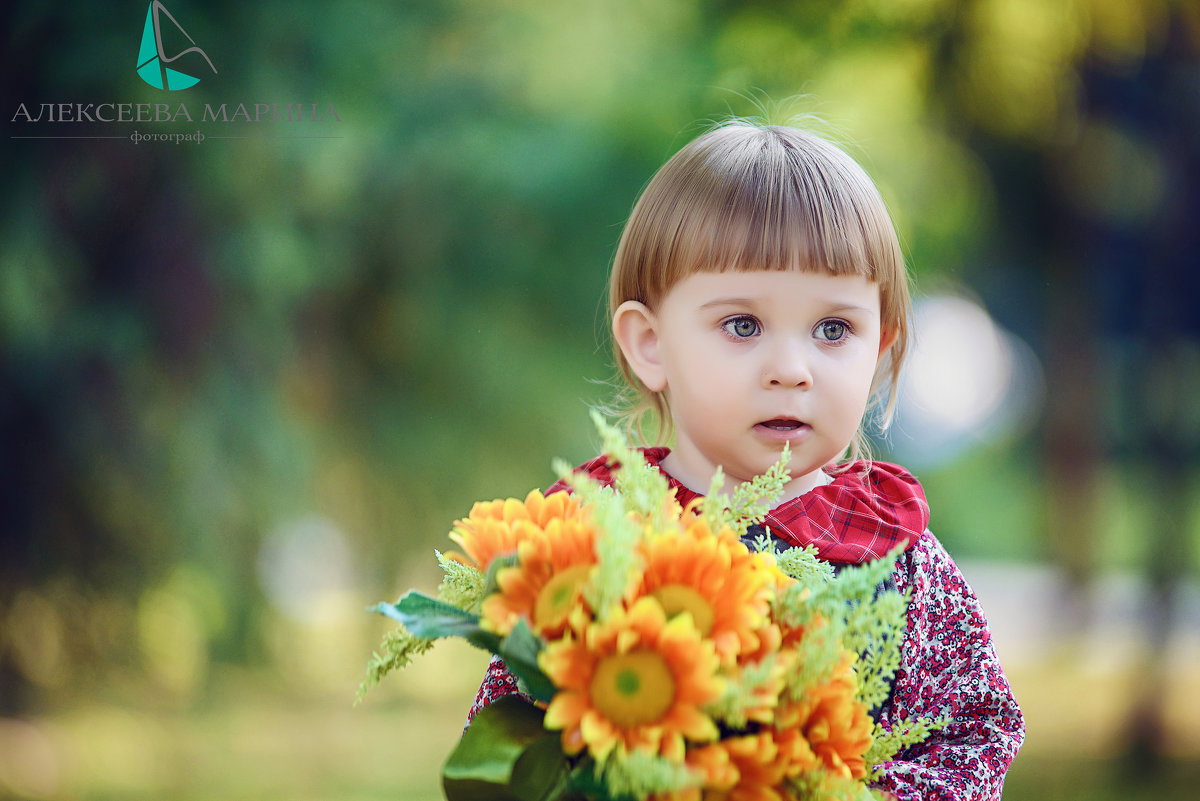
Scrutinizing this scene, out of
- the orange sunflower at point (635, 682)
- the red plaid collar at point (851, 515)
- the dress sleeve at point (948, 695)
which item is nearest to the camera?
the orange sunflower at point (635, 682)

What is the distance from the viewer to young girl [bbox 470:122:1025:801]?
139cm

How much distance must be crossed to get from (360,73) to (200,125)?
63 cm

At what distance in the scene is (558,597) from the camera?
1047mm

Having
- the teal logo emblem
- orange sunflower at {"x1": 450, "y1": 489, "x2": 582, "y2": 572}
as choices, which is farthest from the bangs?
the teal logo emblem

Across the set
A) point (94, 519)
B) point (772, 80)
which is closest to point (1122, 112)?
point (772, 80)

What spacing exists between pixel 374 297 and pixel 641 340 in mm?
3243

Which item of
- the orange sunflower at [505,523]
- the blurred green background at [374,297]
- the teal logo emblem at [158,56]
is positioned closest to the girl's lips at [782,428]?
the orange sunflower at [505,523]

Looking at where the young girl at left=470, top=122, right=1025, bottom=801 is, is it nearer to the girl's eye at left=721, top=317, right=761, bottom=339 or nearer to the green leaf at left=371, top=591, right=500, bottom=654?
the girl's eye at left=721, top=317, right=761, bottom=339

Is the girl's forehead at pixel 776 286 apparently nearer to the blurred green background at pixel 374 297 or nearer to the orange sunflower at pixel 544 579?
the orange sunflower at pixel 544 579

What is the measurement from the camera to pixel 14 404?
4148 millimetres

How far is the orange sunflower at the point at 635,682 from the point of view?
96 centimetres

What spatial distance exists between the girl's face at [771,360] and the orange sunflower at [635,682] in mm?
479

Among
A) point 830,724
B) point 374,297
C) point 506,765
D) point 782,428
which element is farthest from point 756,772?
point 374,297

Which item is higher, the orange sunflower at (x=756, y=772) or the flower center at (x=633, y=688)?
the flower center at (x=633, y=688)
